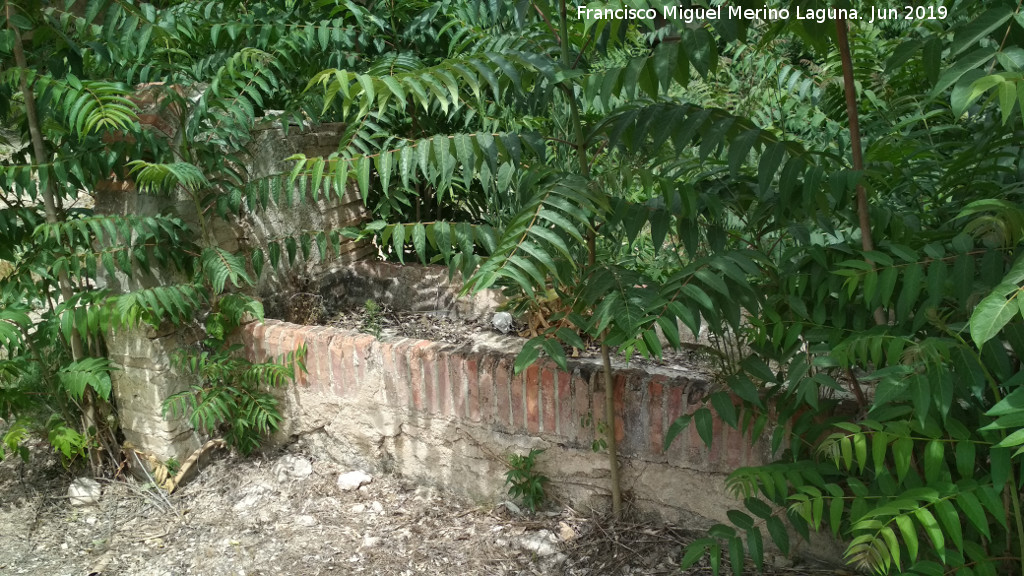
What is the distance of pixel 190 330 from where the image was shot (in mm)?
3227

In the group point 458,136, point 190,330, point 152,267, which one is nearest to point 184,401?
point 190,330

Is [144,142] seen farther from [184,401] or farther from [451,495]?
[451,495]

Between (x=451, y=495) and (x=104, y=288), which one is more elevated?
(x=104, y=288)

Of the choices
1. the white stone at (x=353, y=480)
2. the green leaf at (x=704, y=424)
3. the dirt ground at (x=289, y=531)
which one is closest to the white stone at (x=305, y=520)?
the dirt ground at (x=289, y=531)

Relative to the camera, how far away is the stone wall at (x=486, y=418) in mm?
2480

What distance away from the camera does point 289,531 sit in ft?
9.36

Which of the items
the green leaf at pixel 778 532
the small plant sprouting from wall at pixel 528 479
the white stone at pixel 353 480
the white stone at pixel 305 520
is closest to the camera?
the green leaf at pixel 778 532

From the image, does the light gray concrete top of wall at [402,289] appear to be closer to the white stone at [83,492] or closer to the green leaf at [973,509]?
the white stone at [83,492]

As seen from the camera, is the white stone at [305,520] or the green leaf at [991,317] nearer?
the green leaf at [991,317]

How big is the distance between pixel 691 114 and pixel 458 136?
1.94ft

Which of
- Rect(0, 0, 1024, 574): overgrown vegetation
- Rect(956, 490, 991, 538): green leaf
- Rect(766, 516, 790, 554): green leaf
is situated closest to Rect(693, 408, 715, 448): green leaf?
Rect(0, 0, 1024, 574): overgrown vegetation

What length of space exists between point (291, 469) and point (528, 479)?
1.06 m

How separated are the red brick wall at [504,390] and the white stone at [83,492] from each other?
0.81 m

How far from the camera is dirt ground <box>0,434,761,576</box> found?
2555 mm
